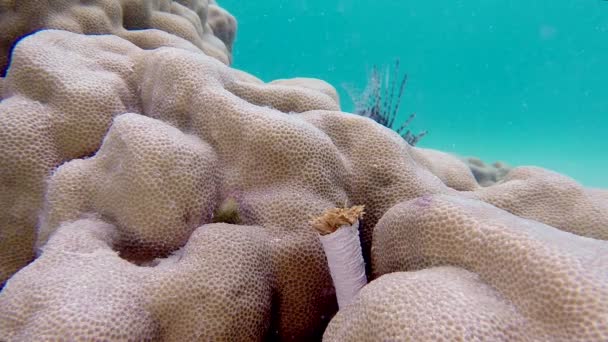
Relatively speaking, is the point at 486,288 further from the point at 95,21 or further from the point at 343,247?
the point at 95,21

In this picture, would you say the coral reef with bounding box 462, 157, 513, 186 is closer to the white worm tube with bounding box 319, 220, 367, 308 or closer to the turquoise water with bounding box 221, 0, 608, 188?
the white worm tube with bounding box 319, 220, 367, 308

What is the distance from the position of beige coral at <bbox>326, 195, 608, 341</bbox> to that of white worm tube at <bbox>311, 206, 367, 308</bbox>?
0.54ft

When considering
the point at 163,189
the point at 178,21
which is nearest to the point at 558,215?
the point at 163,189

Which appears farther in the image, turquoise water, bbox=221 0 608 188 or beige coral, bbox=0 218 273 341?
turquoise water, bbox=221 0 608 188

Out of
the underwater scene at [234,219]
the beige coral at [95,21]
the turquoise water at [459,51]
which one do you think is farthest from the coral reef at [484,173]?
the turquoise water at [459,51]

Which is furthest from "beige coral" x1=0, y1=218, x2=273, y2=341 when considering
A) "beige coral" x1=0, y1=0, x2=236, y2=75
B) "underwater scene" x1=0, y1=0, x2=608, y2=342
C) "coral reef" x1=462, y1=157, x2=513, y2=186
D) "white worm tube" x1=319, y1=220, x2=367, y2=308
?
"coral reef" x1=462, y1=157, x2=513, y2=186

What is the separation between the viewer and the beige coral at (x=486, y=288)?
1.23m

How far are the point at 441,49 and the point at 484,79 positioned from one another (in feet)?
46.2

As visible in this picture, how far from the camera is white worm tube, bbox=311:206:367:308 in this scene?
1585 mm

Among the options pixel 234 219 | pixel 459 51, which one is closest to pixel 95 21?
pixel 234 219

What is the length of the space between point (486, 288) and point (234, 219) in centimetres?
128

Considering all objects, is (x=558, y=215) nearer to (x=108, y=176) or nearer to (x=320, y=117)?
(x=320, y=117)

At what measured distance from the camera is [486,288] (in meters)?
1.42

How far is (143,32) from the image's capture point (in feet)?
11.8
